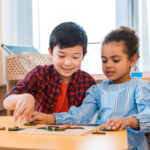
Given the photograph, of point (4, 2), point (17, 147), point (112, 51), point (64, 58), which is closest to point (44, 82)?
point (64, 58)

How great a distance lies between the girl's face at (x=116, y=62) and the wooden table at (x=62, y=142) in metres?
0.45

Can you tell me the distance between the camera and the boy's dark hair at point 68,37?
3.72ft

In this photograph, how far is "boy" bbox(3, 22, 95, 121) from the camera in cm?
113

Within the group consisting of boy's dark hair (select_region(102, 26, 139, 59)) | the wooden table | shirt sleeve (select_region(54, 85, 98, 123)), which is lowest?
shirt sleeve (select_region(54, 85, 98, 123))

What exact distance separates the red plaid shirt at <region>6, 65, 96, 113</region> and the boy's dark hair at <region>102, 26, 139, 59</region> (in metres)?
0.23

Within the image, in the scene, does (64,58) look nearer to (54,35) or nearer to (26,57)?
(54,35)

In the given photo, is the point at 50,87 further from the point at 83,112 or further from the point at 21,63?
the point at 21,63

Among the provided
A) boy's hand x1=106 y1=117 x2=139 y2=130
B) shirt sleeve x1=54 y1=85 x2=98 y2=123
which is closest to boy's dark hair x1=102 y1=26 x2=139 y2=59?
shirt sleeve x1=54 y1=85 x2=98 y2=123

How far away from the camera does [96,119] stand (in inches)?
45.5

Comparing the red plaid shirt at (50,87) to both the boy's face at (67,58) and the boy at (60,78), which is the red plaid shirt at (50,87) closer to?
the boy at (60,78)

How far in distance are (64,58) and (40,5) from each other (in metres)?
1.98

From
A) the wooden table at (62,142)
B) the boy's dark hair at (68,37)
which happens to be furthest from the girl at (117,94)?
the wooden table at (62,142)

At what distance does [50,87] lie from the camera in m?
1.31

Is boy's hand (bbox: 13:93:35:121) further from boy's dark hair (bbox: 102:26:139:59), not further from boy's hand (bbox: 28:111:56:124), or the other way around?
boy's dark hair (bbox: 102:26:139:59)
